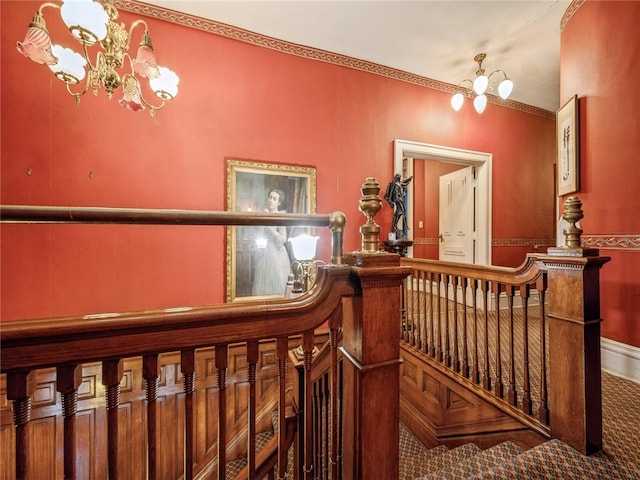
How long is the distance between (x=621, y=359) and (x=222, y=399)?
9.07ft

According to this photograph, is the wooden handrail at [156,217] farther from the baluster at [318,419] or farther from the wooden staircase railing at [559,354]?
the baluster at [318,419]

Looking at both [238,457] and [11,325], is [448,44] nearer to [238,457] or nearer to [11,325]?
[11,325]

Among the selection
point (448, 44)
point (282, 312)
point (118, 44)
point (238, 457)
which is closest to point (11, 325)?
point (282, 312)

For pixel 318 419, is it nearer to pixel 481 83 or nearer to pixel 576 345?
pixel 576 345

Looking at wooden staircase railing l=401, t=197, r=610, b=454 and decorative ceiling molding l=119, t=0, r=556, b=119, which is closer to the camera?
wooden staircase railing l=401, t=197, r=610, b=454

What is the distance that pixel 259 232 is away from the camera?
286 cm

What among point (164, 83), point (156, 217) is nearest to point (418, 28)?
point (164, 83)

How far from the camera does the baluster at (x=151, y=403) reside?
2.06 feet

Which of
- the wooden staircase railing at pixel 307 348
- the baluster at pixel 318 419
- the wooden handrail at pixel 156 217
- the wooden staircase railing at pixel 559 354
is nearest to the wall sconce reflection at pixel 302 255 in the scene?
the baluster at pixel 318 419

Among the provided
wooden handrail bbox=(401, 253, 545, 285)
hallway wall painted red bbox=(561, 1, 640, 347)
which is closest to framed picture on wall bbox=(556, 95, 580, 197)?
hallway wall painted red bbox=(561, 1, 640, 347)

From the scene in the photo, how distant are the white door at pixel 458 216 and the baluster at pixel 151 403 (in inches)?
172

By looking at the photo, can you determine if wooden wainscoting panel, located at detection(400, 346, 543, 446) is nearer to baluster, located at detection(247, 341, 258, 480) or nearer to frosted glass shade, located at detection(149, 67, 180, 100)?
baluster, located at detection(247, 341, 258, 480)

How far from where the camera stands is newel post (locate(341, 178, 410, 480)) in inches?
31.4

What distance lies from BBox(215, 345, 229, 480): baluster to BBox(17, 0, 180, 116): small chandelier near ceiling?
1.86 metres
